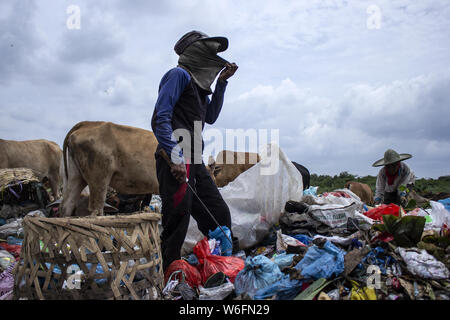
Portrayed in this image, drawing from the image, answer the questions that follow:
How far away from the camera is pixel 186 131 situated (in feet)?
10.5

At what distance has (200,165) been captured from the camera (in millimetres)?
3369

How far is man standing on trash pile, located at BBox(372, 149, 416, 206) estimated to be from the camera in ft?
25.6

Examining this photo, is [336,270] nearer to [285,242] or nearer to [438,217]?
[285,242]

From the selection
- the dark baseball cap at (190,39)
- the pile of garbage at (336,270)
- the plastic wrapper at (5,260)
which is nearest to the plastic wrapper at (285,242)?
the pile of garbage at (336,270)

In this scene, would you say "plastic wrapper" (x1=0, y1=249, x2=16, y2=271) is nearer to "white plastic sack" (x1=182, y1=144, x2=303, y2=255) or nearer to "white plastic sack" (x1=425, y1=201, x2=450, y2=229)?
"white plastic sack" (x1=182, y1=144, x2=303, y2=255)

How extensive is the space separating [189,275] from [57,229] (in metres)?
1.13

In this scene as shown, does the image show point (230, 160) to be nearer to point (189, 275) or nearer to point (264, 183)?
point (264, 183)

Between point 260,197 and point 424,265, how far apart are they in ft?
6.85

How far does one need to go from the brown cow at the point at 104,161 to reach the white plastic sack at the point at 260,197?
1568 mm

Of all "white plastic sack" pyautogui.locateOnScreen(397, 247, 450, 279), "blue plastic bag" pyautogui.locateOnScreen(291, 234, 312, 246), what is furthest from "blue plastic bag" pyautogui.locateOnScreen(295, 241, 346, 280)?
"blue plastic bag" pyautogui.locateOnScreen(291, 234, 312, 246)

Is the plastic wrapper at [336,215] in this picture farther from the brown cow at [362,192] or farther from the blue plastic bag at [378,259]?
the brown cow at [362,192]

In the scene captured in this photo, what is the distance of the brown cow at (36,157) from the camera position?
867 cm

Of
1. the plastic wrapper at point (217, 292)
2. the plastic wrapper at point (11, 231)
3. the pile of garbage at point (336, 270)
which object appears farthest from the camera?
the plastic wrapper at point (11, 231)
